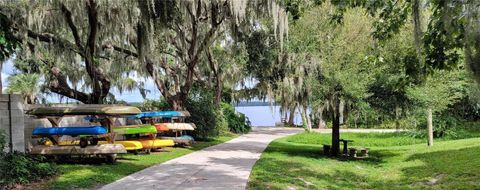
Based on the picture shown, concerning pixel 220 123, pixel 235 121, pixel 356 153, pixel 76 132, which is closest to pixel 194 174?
pixel 76 132

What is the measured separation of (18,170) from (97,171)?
1.78 m

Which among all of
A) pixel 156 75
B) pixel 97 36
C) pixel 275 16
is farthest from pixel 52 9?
pixel 275 16

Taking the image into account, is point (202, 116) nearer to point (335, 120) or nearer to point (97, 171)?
point (335, 120)

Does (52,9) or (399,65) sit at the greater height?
(52,9)

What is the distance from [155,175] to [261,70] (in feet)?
30.1

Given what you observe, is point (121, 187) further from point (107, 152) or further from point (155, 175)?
point (107, 152)

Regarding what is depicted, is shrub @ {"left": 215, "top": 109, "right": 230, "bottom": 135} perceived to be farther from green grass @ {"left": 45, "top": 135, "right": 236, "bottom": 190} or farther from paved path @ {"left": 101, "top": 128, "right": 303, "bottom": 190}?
green grass @ {"left": 45, "top": 135, "right": 236, "bottom": 190}

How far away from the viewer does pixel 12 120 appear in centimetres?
974

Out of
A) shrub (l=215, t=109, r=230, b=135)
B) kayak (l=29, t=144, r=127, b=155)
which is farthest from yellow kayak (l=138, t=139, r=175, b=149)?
shrub (l=215, t=109, r=230, b=135)

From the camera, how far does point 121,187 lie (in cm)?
784

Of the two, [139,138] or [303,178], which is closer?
[303,178]

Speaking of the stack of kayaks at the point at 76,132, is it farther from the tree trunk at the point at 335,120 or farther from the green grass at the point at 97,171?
the tree trunk at the point at 335,120

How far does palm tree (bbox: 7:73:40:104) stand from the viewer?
78.0 feet

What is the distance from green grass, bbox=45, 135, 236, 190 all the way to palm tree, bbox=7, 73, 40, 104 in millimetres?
13588
